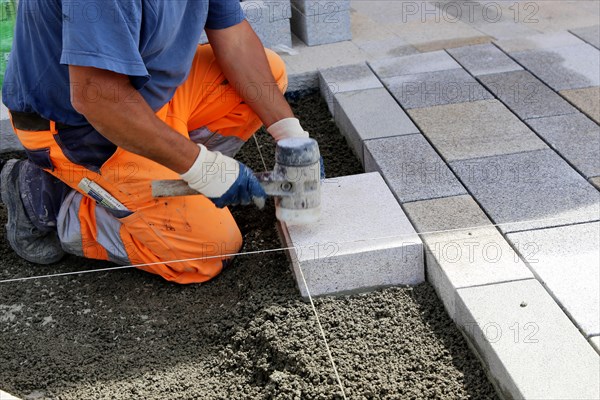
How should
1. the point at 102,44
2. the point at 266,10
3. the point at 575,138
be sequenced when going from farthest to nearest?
→ the point at 266,10, the point at 575,138, the point at 102,44

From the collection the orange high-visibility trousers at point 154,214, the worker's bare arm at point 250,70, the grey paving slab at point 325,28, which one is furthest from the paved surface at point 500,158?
the orange high-visibility trousers at point 154,214

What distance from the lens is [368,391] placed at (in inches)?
110

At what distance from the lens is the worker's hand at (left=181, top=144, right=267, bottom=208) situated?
3.13 meters

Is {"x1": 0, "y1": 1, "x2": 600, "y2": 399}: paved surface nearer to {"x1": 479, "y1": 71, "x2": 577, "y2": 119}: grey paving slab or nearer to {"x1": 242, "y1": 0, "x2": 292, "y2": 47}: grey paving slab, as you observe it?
{"x1": 479, "y1": 71, "x2": 577, "y2": 119}: grey paving slab

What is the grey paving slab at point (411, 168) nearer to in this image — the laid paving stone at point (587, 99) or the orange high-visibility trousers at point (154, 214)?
the orange high-visibility trousers at point (154, 214)

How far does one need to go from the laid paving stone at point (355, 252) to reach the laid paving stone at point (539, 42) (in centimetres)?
257

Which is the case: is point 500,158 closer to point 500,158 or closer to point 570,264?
point 500,158

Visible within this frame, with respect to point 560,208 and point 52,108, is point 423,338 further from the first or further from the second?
point 52,108

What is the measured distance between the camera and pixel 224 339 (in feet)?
10.6

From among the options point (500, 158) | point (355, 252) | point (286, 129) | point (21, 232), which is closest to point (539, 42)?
point (500, 158)

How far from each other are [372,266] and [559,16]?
390cm

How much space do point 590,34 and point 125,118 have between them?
13.2 ft

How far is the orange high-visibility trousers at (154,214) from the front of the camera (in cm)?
342

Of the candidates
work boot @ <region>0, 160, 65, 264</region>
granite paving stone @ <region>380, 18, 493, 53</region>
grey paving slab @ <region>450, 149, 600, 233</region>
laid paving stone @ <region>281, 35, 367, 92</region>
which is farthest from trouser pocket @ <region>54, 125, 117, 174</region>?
granite paving stone @ <region>380, 18, 493, 53</region>
